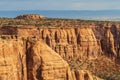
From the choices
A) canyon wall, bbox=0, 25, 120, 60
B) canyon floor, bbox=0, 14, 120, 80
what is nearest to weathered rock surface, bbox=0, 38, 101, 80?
canyon floor, bbox=0, 14, 120, 80

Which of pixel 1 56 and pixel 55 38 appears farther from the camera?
pixel 55 38

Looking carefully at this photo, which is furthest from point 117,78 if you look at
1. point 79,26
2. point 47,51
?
point 47,51

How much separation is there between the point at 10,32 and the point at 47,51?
5725 centimetres

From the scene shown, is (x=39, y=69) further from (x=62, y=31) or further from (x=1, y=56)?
(x=62, y=31)

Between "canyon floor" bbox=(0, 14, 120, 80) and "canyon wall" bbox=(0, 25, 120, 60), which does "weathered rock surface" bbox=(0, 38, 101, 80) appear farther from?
"canyon wall" bbox=(0, 25, 120, 60)

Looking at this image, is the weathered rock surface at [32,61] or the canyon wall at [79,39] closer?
the weathered rock surface at [32,61]

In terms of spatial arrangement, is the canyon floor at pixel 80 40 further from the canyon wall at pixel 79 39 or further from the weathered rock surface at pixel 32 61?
the weathered rock surface at pixel 32 61

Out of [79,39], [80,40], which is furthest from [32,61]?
[80,40]

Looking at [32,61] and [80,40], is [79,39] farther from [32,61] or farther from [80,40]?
[32,61]

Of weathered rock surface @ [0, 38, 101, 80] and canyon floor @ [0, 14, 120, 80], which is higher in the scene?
weathered rock surface @ [0, 38, 101, 80]

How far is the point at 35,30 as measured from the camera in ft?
403

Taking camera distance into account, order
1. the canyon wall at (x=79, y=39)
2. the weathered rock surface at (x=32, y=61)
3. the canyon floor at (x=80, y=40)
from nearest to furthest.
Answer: the weathered rock surface at (x=32, y=61)
the canyon floor at (x=80, y=40)
the canyon wall at (x=79, y=39)

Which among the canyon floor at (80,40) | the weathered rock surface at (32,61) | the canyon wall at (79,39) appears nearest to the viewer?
the weathered rock surface at (32,61)

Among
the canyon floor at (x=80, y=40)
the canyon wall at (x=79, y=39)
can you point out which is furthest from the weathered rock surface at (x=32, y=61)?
the canyon wall at (x=79, y=39)
